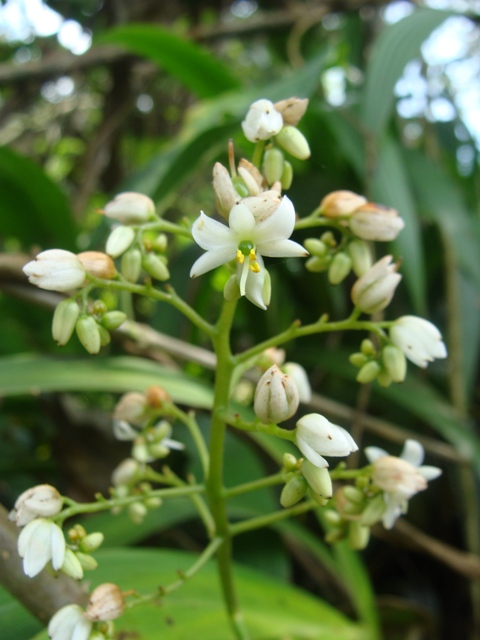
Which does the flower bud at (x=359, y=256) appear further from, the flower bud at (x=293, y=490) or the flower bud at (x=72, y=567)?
the flower bud at (x=72, y=567)

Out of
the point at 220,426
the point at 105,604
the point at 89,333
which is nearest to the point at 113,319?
the point at 89,333

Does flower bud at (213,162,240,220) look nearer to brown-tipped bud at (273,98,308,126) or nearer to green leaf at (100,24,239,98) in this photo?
brown-tipped bud at (273,98,308,126)

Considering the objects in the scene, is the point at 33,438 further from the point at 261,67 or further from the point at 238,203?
the point at 261,67

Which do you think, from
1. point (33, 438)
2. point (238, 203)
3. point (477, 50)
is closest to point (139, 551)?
point (238, 203)

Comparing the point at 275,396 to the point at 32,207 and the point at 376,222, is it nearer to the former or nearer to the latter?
the point at 376,222

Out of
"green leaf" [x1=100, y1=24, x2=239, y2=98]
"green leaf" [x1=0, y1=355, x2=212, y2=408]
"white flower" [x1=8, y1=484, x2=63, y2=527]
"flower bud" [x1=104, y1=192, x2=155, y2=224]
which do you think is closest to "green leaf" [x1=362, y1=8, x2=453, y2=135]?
"green leaf" [x1=100, y1=24, x2=239, y2=98]
